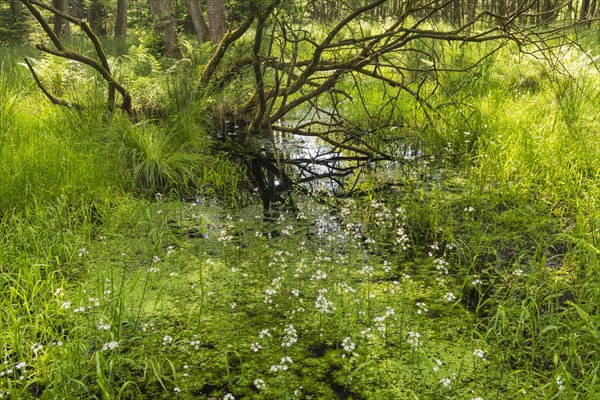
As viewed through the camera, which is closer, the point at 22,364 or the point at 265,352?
the point at 22,364

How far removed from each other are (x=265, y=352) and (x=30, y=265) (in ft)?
5.96

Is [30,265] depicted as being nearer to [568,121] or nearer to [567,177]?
[567,177]

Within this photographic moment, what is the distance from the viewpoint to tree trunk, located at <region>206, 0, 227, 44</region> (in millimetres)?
9730

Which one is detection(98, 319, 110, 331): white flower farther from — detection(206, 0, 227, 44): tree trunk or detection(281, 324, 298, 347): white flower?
detection(206, 0, 227, 44): tree trunk

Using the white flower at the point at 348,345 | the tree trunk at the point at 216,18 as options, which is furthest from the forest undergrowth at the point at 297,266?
the tree trunk at the point at 216,18

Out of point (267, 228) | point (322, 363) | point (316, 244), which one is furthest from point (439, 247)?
point (322, 363)

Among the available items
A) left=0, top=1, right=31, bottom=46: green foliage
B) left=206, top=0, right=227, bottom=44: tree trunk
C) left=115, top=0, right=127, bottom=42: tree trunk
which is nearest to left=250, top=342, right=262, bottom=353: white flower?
left=206, top=0, right=227, bottom=44: tree trunk

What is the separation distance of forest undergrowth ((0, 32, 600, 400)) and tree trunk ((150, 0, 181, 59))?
319cm

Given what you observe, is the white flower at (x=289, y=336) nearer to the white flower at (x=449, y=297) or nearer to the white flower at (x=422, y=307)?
the white flower at (x=422, y=307)

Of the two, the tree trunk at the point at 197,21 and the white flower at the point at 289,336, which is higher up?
the tree trunk at the point at 197,21

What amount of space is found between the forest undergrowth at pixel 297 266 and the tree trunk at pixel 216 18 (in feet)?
12.3

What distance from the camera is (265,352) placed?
2836 mm

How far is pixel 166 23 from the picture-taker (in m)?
9.25

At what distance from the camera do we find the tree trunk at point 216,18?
383 inches
